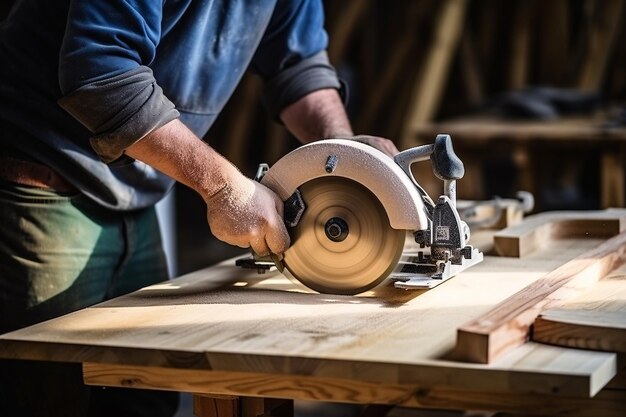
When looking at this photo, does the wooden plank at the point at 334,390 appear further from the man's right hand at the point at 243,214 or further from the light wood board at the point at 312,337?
the man's right hand at the point at 243,214

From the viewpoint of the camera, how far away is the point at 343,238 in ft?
8.29

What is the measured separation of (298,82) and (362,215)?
84 cm

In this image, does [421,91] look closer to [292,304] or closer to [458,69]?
[458,69]

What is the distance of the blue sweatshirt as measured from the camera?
238 cm

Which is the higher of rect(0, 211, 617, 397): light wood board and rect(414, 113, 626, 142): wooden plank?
rect(414, 113, 626, 142): wooden plank

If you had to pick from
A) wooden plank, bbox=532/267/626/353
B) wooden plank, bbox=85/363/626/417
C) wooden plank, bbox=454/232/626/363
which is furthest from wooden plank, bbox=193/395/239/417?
wooden plank, bbox=532/267/626/353

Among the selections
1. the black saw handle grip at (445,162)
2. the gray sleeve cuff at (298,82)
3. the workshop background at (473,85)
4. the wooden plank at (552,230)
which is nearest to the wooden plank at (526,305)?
the wooden plank at (552,230)

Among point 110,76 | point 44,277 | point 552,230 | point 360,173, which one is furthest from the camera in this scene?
point 552,230

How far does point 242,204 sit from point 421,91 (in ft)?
15.5

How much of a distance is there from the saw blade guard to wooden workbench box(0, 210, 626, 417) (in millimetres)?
195

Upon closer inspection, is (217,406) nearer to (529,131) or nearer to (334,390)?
(334,390)

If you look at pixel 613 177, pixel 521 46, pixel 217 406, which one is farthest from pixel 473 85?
pixel 217 406

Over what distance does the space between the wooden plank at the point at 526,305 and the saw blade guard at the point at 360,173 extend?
0.31 metres

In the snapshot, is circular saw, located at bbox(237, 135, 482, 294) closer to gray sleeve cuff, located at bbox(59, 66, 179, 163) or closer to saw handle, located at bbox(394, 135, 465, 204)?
saw handle, located at bbox(394, 135, 465, 204)
